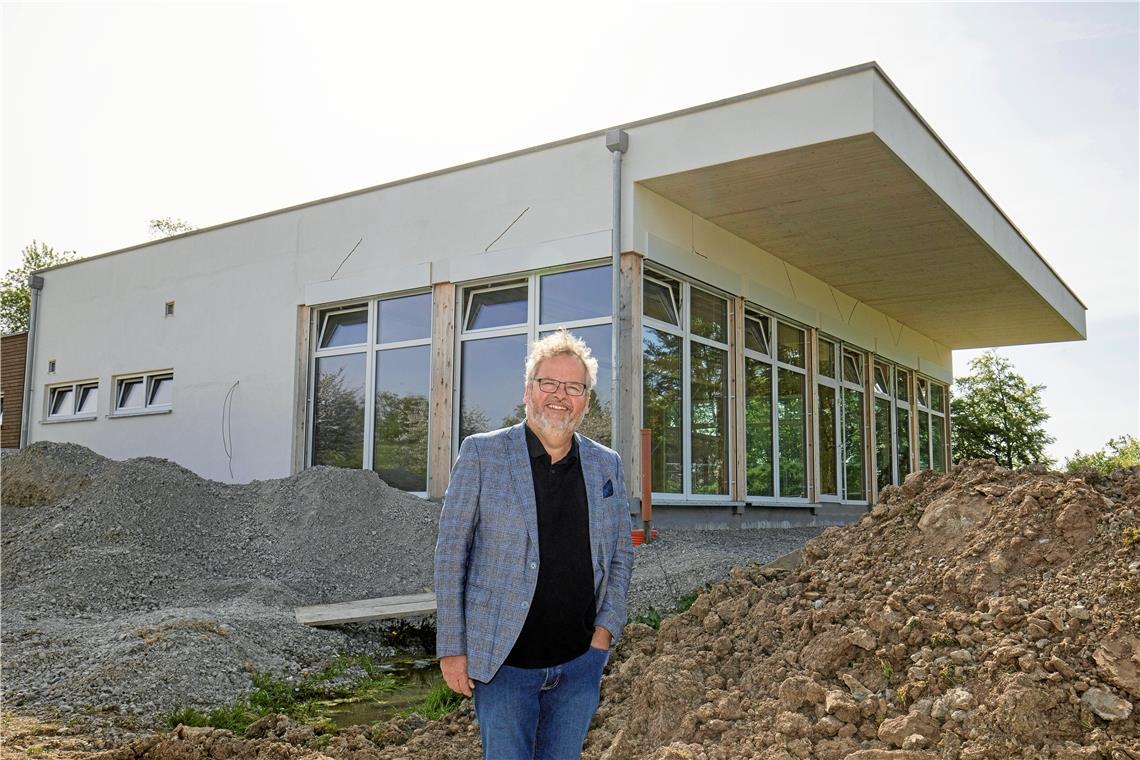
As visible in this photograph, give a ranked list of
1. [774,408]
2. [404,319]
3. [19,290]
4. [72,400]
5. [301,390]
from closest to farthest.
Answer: [404,319] → [774,408] → [301,390] → [72,400] → [19,290]

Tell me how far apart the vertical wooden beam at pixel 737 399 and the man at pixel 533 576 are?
28.0 ft

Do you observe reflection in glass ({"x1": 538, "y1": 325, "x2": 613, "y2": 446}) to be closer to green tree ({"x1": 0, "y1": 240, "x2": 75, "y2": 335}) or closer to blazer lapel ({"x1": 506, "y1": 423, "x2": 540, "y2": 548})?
blazer lapel ({"x1": 506, "y1": 423, "x2": 540, "y2": 548})

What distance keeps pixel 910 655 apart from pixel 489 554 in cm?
199

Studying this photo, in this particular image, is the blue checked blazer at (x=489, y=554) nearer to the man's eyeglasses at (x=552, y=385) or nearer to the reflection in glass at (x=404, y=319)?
the man's eyeglasses at (x=552, y=385)

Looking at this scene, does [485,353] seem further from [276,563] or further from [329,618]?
[329,618]

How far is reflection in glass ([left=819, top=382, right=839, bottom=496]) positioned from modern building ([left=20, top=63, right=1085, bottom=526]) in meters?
0.05

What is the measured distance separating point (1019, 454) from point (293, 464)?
23035 mm

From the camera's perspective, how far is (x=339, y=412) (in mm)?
11977

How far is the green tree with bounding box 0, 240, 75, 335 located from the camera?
Answer: 116ft

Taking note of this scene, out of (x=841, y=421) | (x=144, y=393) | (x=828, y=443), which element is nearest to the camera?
(x=828, y=443)

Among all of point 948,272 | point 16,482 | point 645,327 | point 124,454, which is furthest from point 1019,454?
point 16,482

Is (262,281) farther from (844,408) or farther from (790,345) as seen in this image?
A: (844,408)

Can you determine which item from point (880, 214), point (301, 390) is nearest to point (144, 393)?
point (301, 390)

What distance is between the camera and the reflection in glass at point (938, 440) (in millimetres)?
18938
